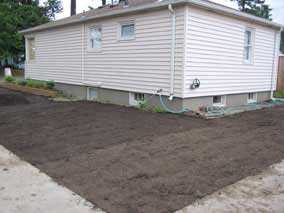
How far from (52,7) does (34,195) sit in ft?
88.4

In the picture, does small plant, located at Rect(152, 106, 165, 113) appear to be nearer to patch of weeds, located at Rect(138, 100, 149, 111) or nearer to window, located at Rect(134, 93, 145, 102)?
patch of weeds, located at Rect(138, 100, 149, 111)

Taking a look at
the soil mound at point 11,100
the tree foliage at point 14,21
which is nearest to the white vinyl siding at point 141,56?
the soil mound at point 11,100

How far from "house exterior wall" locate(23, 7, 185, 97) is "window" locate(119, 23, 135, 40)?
16 centimetres

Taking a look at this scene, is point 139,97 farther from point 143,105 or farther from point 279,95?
point 279,95

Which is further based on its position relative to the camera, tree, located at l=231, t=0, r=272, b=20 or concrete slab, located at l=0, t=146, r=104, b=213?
tree, located at l=231, t=0, r=272, b=20

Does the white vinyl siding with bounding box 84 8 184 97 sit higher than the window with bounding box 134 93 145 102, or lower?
higher

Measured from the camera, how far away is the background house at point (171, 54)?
7.06 m

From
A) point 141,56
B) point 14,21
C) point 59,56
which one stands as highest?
point 14,21

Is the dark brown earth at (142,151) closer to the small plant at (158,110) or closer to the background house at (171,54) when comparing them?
the small plant at (158,110)

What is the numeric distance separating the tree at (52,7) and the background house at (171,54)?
16.5 meters

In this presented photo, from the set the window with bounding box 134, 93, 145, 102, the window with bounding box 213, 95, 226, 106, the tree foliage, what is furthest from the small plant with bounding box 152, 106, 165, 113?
the tree foliage

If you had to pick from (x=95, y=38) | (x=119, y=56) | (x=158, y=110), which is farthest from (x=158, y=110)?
(x=95, y=38)

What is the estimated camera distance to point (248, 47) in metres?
9.25

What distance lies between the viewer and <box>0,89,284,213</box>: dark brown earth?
2.91 m
